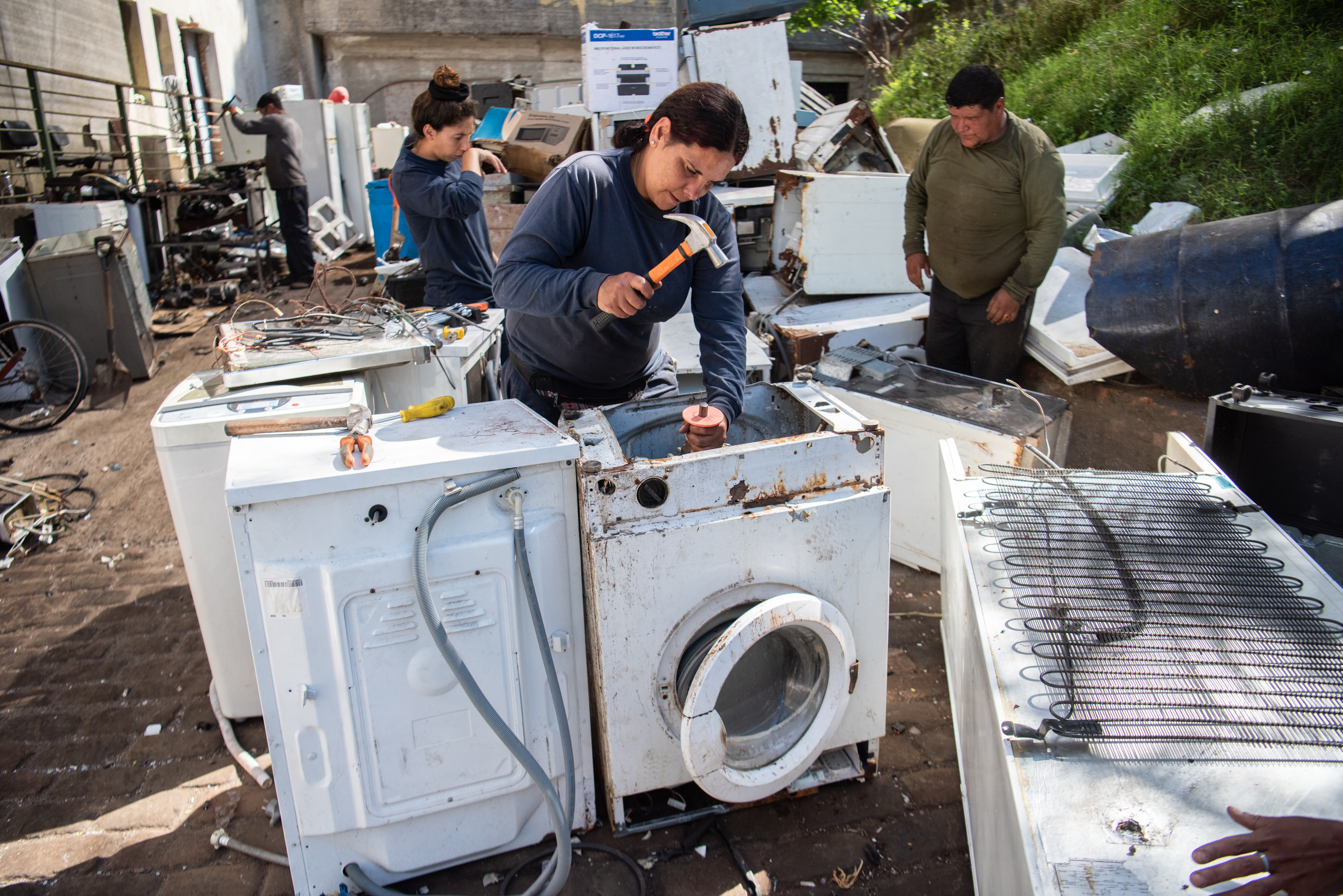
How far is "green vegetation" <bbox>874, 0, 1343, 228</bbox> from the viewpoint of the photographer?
444cm

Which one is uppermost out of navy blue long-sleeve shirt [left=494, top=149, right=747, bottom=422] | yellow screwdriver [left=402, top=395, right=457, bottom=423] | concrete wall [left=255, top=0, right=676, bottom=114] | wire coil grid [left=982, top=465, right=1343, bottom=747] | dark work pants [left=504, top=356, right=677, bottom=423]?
concrete wall [left=255, top=0, right=676, bottom=114]

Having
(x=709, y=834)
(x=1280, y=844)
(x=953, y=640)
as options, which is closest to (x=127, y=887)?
(x=709, y=834)

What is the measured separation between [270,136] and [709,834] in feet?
26.0

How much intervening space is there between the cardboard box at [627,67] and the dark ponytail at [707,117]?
364cm

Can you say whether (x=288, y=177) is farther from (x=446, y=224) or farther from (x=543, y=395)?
(x=543, y=395)

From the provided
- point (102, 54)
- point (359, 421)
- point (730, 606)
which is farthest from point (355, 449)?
point (102, 54)

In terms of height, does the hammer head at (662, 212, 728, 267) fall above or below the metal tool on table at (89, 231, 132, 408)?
above

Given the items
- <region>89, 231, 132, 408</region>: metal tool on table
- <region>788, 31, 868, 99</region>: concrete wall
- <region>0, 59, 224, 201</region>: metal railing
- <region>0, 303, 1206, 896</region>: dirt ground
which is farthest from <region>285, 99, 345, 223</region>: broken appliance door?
<region>788, 31, 868, 99</region>: concrete wall

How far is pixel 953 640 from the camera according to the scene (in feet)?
7.72

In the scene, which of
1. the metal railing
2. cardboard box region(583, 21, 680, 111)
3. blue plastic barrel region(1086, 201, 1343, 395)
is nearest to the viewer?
blue plastic barrel region(1086, 201, 1343, 395)

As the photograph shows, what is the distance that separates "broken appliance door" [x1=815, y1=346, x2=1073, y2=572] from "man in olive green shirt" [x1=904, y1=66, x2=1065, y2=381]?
0.46m

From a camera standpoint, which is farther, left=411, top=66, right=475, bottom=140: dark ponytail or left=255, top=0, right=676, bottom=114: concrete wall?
left=255, top=0, right=676, bottom=114: concrete wall

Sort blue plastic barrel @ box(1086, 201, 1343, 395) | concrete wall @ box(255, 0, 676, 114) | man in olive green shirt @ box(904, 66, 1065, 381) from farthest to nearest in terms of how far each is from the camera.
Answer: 1. concrete wall @ box(255, 0, 676, 114)
2. man in olive green shirt @ box(904, 66, 1065, 381)
3. blue plastic barrel @ box(1086, 201, 1343, 395)

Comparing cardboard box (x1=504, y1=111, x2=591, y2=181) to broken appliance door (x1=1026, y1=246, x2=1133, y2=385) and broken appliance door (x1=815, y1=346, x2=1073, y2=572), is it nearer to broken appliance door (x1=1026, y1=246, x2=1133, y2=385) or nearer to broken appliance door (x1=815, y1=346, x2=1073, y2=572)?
broken appliance door (x1=815, y1=346, x2=1073, y2=572)
